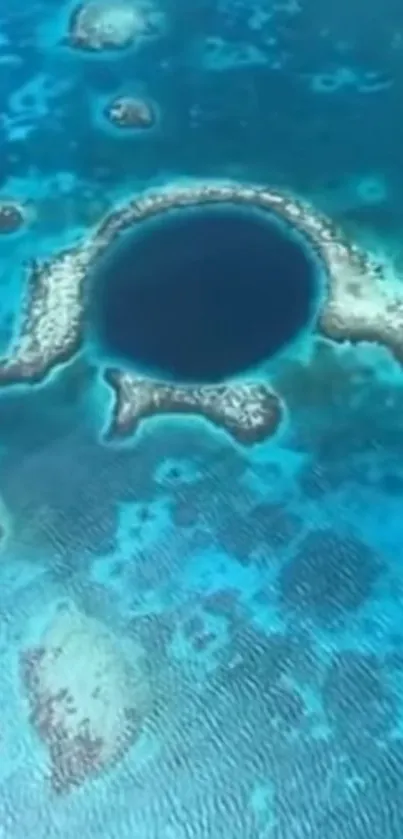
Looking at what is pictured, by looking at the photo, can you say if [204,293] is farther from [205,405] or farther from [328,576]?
[328,576]

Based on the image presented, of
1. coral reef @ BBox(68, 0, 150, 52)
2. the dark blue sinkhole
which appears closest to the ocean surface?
the dark blue sinkhole

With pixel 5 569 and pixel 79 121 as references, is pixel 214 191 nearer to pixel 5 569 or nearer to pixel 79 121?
pixel 79 121

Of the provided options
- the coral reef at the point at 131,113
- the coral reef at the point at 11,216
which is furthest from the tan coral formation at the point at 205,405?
the coral reef at the point at 131,113

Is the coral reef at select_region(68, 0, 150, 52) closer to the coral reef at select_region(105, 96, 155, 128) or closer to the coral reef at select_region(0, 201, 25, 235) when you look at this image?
the coral reef at select_region(105, 96, 155, 128)

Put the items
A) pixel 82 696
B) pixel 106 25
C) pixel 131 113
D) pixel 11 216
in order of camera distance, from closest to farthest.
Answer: pixel 82 696 < pixel 11 216 < pixel 131 113 < pixel 106 25

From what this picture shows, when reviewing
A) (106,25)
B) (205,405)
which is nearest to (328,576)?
(205,405)

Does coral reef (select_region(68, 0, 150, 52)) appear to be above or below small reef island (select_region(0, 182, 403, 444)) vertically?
above

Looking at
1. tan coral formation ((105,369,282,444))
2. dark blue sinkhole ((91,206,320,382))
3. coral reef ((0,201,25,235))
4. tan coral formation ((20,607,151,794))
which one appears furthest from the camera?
coral reef ((0,201,25,235))
